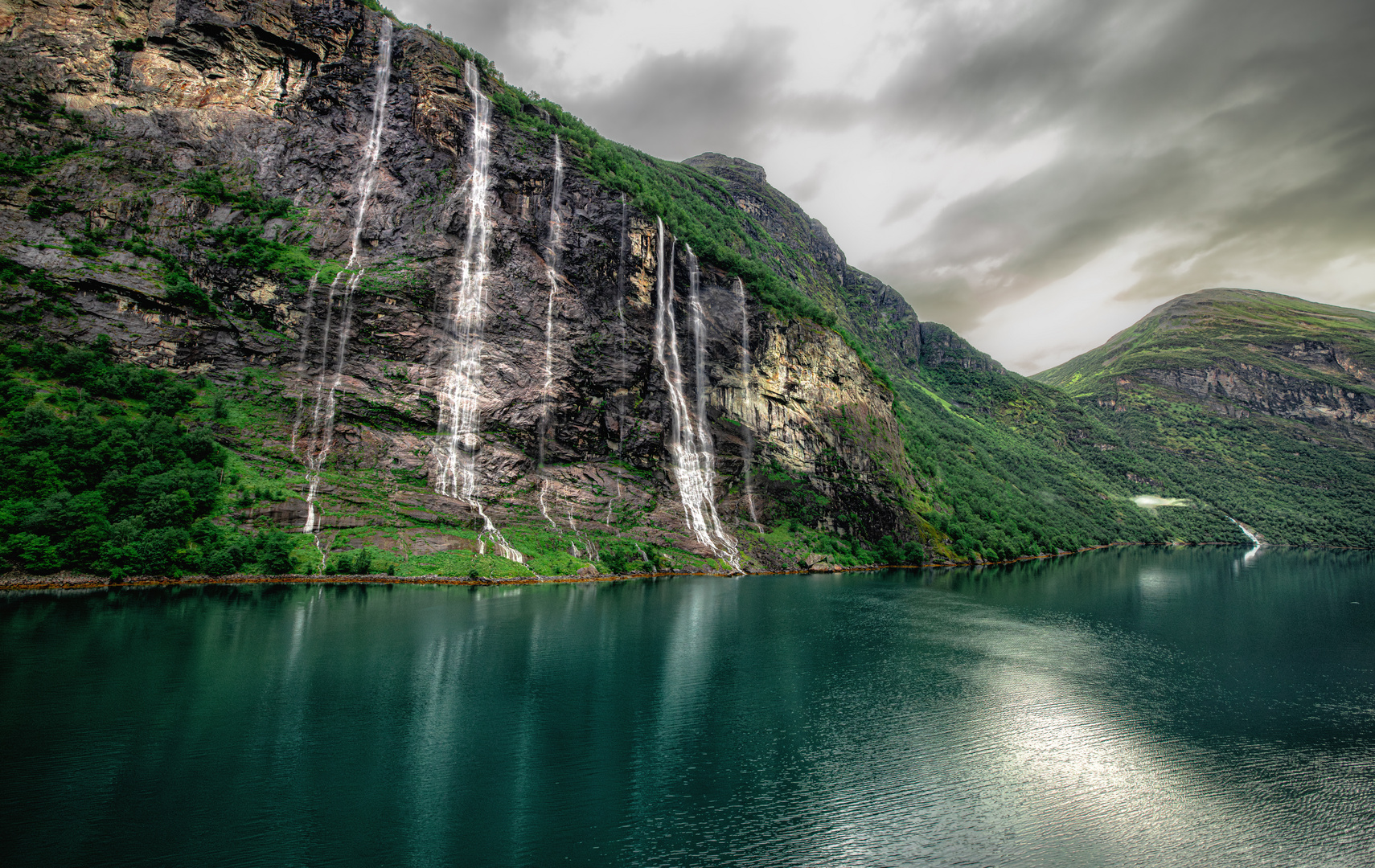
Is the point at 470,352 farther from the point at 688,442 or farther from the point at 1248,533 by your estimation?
the point at 1248,533

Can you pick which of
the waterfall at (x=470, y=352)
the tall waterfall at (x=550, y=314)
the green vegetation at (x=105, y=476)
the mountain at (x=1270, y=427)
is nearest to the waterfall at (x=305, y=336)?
the green vegetation at (x=105, y=476)

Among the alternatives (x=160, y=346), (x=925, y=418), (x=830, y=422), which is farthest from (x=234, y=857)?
(x=925, y=418)

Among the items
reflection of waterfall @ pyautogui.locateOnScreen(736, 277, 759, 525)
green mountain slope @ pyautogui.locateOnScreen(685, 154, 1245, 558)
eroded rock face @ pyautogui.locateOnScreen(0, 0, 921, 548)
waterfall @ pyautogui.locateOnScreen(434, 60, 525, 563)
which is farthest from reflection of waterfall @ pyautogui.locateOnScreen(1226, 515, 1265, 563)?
waterfall @ pyautogui.locateOnScreen(434, 60, 525, 563)

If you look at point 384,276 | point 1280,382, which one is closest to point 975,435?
point 384,276

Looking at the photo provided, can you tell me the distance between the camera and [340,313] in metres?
49.1

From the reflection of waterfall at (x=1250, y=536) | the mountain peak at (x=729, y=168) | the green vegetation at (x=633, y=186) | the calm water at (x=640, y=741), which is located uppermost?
the mountain peak at (x=729, y=168)

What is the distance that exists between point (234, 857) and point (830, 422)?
66093mm

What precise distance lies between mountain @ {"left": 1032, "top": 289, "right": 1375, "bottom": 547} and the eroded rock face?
134m

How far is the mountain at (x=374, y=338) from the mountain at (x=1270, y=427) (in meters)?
112

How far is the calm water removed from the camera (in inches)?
435

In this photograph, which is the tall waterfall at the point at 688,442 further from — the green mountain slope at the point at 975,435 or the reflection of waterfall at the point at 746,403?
Answer: the green mountain slope at the point at 975,435

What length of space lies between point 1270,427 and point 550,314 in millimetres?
219691

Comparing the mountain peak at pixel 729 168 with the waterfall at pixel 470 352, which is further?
the mountain peak at pixel 729 168

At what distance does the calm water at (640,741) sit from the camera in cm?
1105
